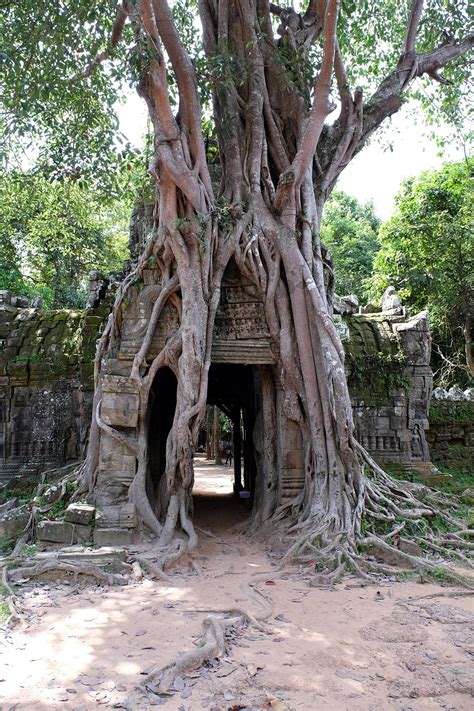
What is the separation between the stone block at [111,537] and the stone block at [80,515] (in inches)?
5.3

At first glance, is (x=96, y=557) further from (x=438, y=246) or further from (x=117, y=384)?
(x=438, y=246)

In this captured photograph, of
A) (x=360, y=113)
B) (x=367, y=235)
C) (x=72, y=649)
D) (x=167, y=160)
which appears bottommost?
(x=72, y=649)

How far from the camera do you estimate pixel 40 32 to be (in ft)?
18.7

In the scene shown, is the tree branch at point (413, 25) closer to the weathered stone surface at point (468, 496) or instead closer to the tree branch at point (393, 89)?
the tree branch at point (393, 89)

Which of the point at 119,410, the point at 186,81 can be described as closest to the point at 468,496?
the point at 119,410

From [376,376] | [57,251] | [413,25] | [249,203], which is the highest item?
[413,25]

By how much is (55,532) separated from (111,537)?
1.76 feet

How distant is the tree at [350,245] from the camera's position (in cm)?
1559

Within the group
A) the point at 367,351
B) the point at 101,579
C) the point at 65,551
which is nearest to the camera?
the point at 101,579

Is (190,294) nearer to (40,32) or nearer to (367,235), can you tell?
(40,32)

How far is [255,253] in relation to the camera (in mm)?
5977

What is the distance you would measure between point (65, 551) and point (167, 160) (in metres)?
3.90

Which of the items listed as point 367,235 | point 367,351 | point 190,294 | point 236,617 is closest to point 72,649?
point 236,617

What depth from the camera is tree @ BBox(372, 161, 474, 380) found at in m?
9.41
